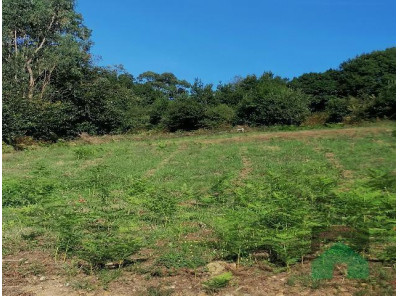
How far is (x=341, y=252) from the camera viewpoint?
11.8 feet

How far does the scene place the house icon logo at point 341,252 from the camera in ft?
10.6

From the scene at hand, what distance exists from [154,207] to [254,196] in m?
1.43

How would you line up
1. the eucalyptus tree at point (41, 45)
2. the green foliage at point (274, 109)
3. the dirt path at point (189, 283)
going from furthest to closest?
the green foliage at point (274, 109), the eucalyptus tree at point (41, 45), the dirt path at point (189, 283)

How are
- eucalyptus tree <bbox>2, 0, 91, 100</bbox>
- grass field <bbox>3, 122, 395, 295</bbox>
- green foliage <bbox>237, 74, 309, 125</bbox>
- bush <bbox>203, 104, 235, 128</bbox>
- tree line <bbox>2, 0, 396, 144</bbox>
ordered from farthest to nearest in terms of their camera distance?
green foliage <bbox>237, 74, 309, 125</bbox> → bush <bbox>203, 104, 235, 128</bbox> → eucalyptus tree <bbox>2, 0, 91, 100</bbox> → tree line <bbox>2, 0, 396, 144</bbox> → grass field <bbox>3, 122, 395, 295</bbox>

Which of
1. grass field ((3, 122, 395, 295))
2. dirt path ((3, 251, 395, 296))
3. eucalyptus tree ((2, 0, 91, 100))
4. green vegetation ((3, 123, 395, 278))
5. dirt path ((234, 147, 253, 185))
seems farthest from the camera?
eucalyptus tree ((2, 0, 91, 100))

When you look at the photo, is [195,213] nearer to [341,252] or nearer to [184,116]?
[341,252]

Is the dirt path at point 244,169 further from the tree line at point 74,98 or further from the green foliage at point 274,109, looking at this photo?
the green foliage at point 274,109

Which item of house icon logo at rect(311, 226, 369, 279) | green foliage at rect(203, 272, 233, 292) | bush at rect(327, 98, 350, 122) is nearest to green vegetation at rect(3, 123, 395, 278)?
house icon logo at rect(311, 226, 369, 279)

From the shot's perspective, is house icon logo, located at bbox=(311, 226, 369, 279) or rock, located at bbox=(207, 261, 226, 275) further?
rock, located at bbox=(207, 261, 226, 275)

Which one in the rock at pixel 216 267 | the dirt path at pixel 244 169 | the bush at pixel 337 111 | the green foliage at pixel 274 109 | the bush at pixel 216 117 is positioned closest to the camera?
the rock at pixel 216 267

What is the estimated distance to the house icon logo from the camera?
3230 mm

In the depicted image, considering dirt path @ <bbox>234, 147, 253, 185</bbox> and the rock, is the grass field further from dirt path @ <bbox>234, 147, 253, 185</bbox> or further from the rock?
dirt path @ <bbox>234, 147, 253, 185</bbox>

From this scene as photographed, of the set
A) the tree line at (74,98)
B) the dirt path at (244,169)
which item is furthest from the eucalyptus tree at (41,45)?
the dirt path at (244,169)

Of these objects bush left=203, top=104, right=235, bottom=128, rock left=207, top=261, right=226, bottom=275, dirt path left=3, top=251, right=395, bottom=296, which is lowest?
dirt path left=3, top=251, right=395, bottom=296
